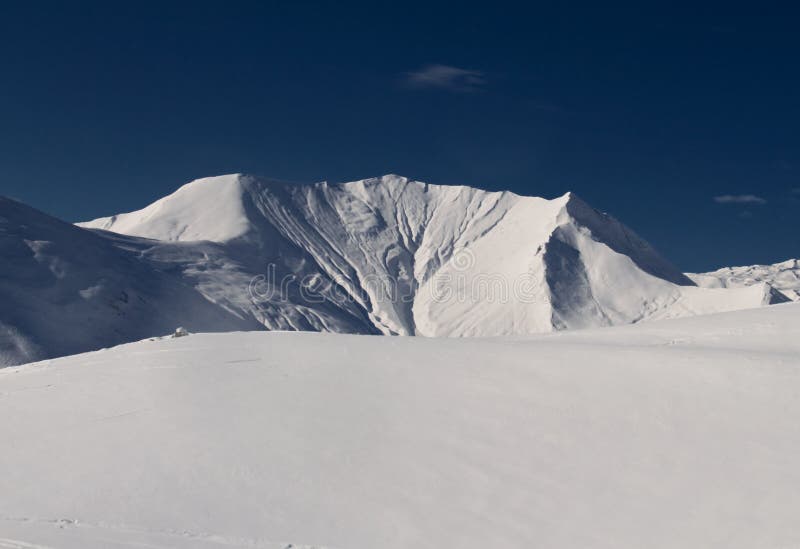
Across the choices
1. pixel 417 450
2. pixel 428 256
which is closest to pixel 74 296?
pixel 417 450

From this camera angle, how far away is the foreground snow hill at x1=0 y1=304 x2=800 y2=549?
12914mm

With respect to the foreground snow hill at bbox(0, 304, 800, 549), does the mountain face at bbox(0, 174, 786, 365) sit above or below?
below

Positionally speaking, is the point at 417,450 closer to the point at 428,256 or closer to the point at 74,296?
the point at 74,296

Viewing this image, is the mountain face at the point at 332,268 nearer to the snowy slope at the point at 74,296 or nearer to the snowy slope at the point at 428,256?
the snowy slope at the point at 74,296

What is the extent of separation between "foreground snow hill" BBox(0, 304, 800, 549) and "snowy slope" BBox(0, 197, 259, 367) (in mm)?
53407

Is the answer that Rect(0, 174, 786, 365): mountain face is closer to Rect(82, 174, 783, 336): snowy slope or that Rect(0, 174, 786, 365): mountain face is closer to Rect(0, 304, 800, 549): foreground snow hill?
Rect(82, 174, 783, 336): snowy slope

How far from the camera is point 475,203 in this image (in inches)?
7333

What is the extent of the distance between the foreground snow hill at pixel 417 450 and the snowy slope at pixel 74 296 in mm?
53407

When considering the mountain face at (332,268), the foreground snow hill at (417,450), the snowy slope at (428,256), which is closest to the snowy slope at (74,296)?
the mountain face at (332,268)

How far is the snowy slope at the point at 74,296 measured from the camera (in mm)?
73431

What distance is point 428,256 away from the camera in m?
173

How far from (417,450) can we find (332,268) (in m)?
145

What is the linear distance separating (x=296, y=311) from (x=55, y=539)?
110795 mm

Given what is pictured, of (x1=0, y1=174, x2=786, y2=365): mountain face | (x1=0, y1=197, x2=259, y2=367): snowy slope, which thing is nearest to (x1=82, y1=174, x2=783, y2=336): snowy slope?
(x1=0, y1=174, x2=786, y2=365): mountain face
